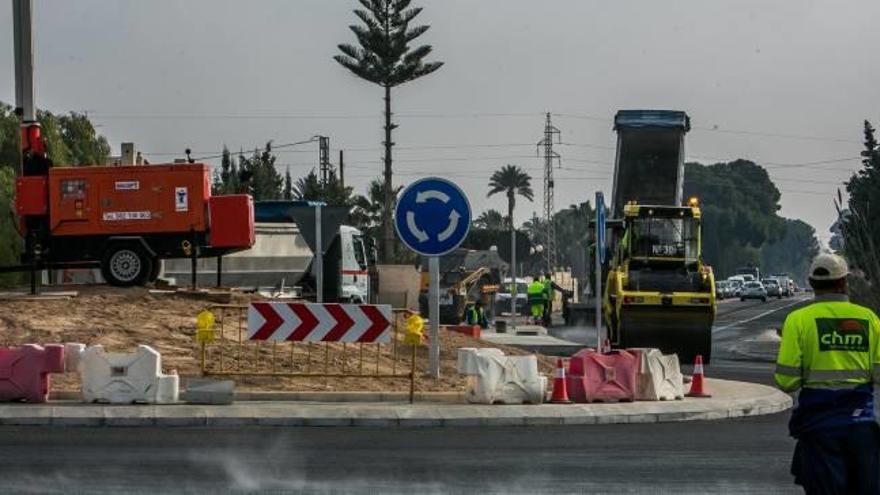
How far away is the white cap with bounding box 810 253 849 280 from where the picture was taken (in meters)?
8.15

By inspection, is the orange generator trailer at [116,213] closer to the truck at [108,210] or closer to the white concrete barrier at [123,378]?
the truck at [108,210]

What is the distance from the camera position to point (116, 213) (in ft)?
84.0

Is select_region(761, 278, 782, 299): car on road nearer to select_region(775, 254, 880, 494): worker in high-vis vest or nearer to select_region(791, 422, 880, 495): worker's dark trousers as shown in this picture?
select_region(775, 254, 880, 494): worker in high-vis vest

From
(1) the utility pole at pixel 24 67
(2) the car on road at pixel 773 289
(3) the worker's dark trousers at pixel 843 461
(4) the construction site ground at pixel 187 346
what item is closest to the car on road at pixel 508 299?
(2) the car on road at pixel 773 289

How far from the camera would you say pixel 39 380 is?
57.0 ft

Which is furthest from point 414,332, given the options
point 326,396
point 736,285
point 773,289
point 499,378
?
point 736,285

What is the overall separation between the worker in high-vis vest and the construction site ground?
1132 cm

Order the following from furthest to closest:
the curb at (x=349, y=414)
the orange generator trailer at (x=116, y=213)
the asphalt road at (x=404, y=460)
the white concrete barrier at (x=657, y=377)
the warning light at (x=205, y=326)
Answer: the orange generator trailer at (x=116, y=213)
the white concrete barrier at (x=657, y=377)
the warning light at (x=205, y=326)
the curb at (x=349, y=414)
the asphalt road at (x=404, y=460)

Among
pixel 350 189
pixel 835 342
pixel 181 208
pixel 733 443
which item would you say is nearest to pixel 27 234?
pixel 181 208

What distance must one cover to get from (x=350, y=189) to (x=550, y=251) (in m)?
17.8

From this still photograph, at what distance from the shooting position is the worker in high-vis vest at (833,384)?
7.89 metres

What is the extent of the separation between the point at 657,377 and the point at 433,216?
352 cm

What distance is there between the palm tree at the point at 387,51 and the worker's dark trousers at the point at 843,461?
58570 mm

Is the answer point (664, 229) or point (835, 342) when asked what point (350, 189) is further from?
point (835, 342)
